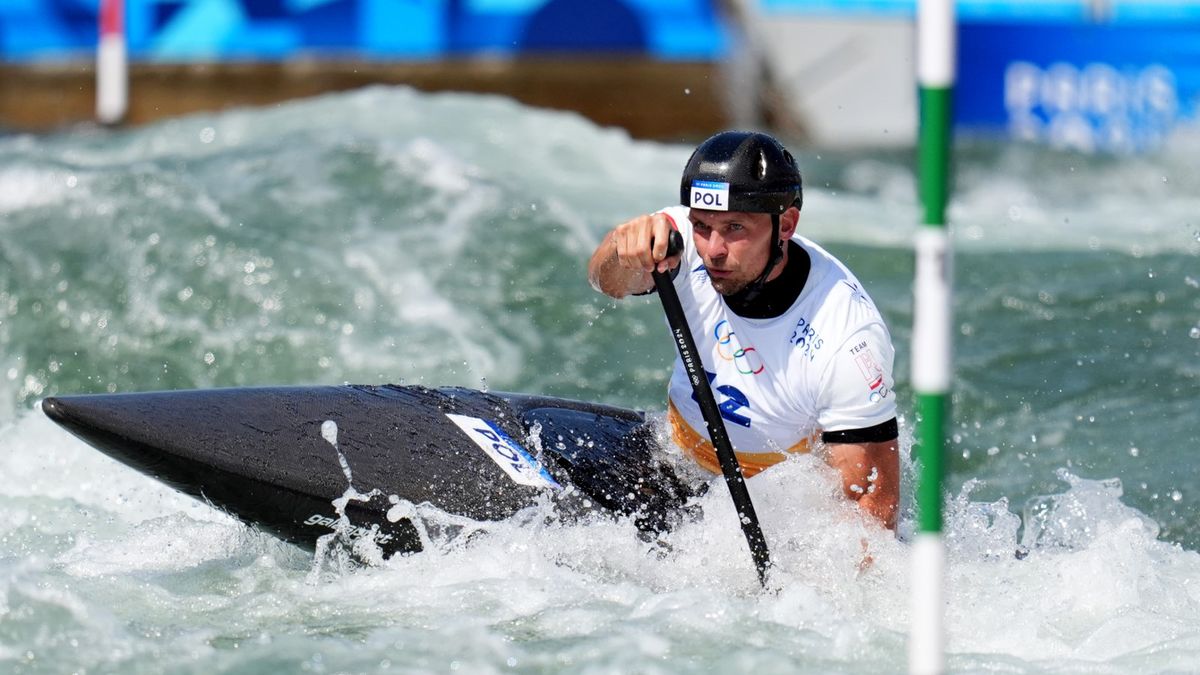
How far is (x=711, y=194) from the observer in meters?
3.82

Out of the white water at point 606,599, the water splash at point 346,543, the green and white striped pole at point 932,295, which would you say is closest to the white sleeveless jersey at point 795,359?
the white water at point 606,599

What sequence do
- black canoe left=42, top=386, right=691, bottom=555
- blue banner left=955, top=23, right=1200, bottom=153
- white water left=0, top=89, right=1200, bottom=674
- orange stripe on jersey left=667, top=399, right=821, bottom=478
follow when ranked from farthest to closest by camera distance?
blue banner left=955, top=23, right=1200, bottom=153
orange stripe on jersey left=667, top=399, right=821, bottom=478
black canoe left=42, top=386, right=691, bottom=555
white water left=0, top=89, right=1200, bottom=674

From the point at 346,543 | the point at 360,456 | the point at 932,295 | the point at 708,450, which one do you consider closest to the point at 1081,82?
the point at 708,450

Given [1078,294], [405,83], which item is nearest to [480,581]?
[1078,294]

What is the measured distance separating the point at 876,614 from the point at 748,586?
0.35 metres

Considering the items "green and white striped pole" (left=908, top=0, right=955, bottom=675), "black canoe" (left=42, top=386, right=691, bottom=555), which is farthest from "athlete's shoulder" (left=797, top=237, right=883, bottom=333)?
"green and white striped pole" (left=908, top=0, right=955, bottom=675)

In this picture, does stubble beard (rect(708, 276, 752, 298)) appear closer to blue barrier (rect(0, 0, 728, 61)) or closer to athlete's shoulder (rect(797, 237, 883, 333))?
athlete's shoulder (rect(797, 237, 883, 333))

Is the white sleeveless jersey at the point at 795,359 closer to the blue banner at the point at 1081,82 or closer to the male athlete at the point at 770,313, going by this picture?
the male athlete at the point at 770,313

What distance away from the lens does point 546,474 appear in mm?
4250

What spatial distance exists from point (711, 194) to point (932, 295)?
133 cm

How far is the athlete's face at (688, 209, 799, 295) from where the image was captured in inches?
152

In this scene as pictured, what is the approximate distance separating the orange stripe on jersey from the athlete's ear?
0.57 meters

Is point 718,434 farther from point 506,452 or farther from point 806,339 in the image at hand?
point 506,452

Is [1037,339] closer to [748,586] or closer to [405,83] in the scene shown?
[748,586]
